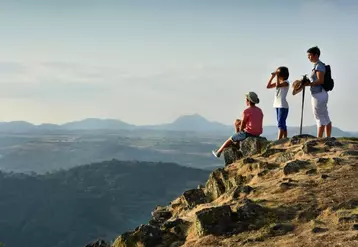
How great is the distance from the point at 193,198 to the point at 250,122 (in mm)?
4002

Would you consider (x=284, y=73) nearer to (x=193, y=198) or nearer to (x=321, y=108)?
(x=321, y=108)

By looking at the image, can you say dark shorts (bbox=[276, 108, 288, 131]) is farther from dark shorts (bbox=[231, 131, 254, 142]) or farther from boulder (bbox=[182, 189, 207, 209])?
boulder (bbox=[182, 189, 207, 209])

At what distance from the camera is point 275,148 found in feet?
63.4

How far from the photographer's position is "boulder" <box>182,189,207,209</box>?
1826cm

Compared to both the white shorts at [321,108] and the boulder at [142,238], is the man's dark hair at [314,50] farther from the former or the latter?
the boulder at [142,238]

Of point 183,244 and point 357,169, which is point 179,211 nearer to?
point 183,244

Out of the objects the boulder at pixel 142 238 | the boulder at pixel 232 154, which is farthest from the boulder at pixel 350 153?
the boulder at pixel 142 238

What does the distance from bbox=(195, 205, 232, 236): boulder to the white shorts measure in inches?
266

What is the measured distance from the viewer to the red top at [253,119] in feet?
62.8

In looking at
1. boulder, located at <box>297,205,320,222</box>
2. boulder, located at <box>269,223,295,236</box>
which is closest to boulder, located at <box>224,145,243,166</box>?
boulder, located at <box>297,205,320,222</box>

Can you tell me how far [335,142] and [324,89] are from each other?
6.79ft

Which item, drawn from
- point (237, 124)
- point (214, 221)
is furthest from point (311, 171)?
point (237, 124)

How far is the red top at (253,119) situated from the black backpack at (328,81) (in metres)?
2.85

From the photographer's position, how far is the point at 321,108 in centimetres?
1803
